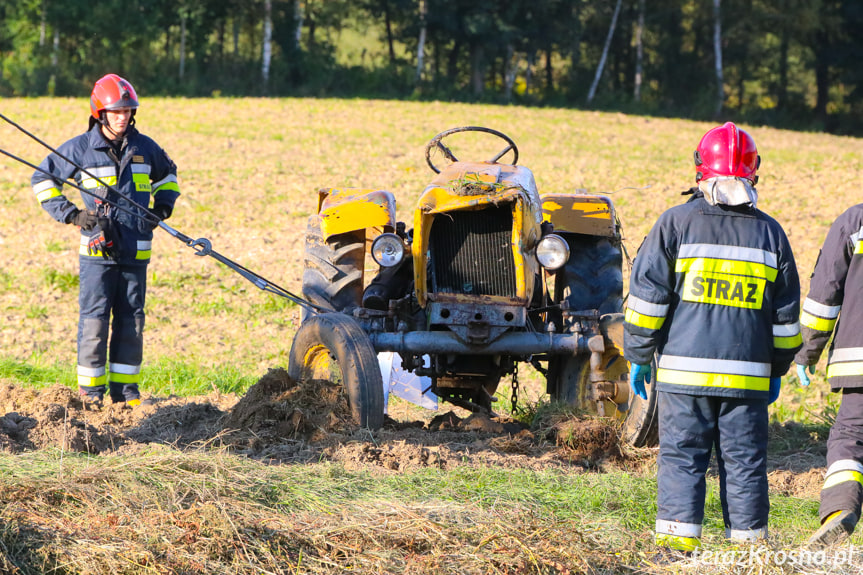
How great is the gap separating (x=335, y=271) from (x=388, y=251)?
0.77 m

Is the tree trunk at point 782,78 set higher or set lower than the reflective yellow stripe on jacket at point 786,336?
higher

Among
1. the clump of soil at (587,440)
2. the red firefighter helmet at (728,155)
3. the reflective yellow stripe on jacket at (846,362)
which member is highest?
the red firefighter helmet at (728,155)

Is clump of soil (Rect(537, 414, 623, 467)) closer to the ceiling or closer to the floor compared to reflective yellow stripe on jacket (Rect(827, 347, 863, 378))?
closer to the floor

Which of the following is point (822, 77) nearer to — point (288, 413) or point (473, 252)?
point (473, 252)

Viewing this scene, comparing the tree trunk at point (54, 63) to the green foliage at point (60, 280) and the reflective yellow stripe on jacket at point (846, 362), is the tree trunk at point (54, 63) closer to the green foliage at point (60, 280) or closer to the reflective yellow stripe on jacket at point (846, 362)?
the green foliage at point (60, 280)

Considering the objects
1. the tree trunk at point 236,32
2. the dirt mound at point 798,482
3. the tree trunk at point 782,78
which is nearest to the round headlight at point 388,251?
the dirt mound at point 798,482

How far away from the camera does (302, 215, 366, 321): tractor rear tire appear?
748cm

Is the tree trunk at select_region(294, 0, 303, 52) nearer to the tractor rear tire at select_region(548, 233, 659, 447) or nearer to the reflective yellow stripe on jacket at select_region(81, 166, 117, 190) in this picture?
the reflective yellow stripe on jacket at select_region(81, 166, 117, 190)

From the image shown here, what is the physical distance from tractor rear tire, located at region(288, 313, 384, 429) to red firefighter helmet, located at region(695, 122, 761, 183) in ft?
7.82

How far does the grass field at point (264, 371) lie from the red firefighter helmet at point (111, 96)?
224cm

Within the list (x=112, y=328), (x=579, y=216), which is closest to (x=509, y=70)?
(x=579, y=216)

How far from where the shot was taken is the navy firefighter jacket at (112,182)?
7.31 metres

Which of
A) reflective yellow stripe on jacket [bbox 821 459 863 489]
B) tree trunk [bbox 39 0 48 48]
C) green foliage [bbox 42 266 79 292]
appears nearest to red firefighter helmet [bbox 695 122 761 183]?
reflective yellow stripe on jacket [bbox 821 459 863 489]

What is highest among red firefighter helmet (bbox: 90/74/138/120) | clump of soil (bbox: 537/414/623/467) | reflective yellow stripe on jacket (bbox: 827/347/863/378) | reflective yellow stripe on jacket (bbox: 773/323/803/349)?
red firefighter helmet (bbox: 90/74/138/120)
